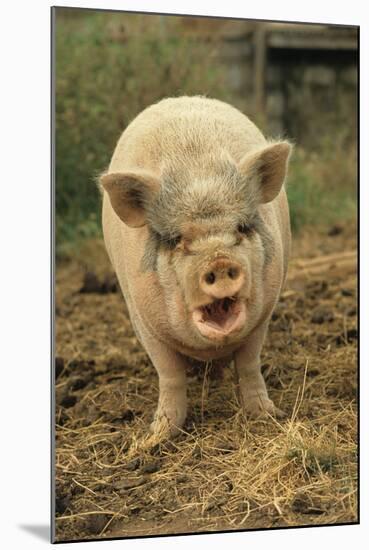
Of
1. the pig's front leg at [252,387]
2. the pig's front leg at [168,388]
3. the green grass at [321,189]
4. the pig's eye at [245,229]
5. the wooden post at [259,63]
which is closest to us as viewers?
the pig's eye at [245,229]

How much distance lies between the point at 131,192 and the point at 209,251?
0.52 meters

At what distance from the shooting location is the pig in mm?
3883

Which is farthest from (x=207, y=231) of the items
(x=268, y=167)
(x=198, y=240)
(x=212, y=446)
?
(x=212, y=446)

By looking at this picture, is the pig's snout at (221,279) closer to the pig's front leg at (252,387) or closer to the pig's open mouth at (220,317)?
the pig's open mouth at (220,317)

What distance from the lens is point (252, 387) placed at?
187 inches

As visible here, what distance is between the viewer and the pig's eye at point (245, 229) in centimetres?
398

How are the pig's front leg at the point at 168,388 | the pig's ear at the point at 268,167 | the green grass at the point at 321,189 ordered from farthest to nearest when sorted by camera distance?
1. the green grass at the point at 321,189
2. the pig's front leg at the point at 168,388
3. the pig's ear at the point at 268,167

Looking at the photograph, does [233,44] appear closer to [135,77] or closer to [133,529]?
[135,77]

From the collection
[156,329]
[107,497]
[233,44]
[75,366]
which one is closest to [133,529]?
[107,497]

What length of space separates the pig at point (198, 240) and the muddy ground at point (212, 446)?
174mm

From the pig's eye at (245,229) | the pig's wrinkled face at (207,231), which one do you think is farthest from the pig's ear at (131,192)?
the pig's eye at (245,229)

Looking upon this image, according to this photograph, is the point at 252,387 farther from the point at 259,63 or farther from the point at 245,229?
the point at 259,63

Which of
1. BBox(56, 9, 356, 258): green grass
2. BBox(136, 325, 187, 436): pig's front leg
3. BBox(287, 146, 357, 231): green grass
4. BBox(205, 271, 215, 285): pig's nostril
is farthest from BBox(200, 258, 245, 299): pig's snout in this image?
BBox(287, 146, 357, 231): green grass

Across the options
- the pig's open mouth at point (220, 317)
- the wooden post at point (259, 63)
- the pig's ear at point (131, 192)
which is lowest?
the pig's open mouth at point (220, 317)
